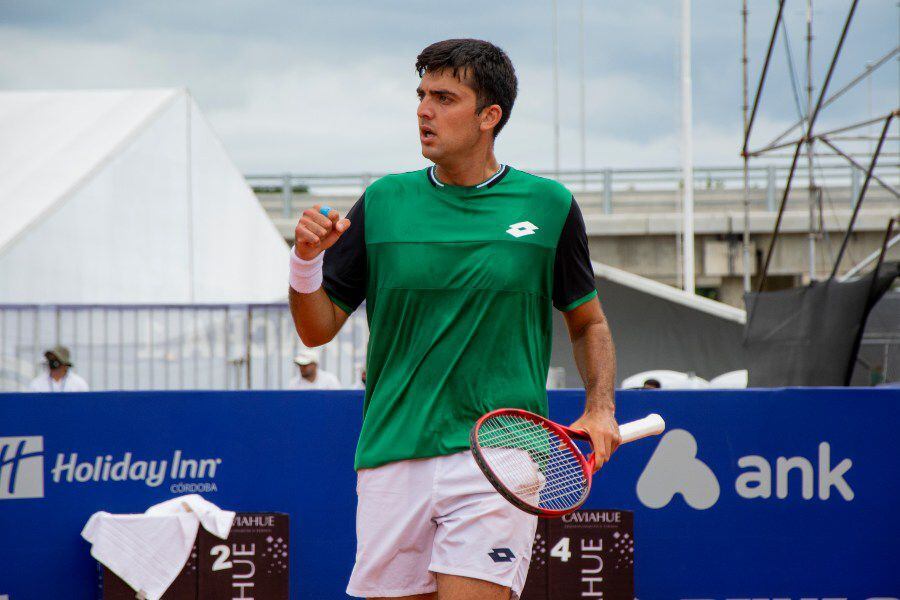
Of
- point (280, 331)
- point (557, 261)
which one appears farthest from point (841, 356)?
point (280, 331)

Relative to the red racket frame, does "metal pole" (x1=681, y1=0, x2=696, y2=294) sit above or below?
Result: above

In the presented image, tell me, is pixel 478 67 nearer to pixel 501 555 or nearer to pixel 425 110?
pixel 425 110

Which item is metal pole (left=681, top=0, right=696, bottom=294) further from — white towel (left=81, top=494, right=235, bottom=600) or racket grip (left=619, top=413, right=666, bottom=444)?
racket grip (left=619, top=413, right=666, bottom=444)

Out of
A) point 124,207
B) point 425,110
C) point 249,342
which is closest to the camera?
point 425,110

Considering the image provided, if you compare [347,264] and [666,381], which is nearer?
[347,264]

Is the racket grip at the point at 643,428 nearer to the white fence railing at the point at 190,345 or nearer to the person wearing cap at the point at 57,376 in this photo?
the person wearing cap at the point at 57,376

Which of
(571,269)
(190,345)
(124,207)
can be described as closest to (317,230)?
(571,269)

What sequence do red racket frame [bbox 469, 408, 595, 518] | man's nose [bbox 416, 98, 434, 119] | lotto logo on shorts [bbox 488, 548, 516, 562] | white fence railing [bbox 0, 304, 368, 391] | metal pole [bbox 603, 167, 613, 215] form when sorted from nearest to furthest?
red racket frame [bbox 469, 408, 595, 518] → lotto logo on shorts [bbox 488, 548, 516, 562] → man's nose [bbox 416, 98, 434, 119] → white fence railing [bbox 0, 304, 368, 391] → metal pole [bbox 603, 167, 613, 215]

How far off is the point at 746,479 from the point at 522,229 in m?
3.54

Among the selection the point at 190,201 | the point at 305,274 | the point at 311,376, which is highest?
the point at 190,201

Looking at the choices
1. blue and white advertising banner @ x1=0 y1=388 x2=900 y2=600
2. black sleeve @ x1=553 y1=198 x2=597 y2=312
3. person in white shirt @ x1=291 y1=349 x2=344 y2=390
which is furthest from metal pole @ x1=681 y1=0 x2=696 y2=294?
black sleeve @ x1=553 y1=198 x2=597 y2=312

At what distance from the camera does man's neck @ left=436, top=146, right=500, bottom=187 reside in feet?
10.8

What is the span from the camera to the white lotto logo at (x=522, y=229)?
3246 millimetres

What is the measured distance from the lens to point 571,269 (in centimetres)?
338
